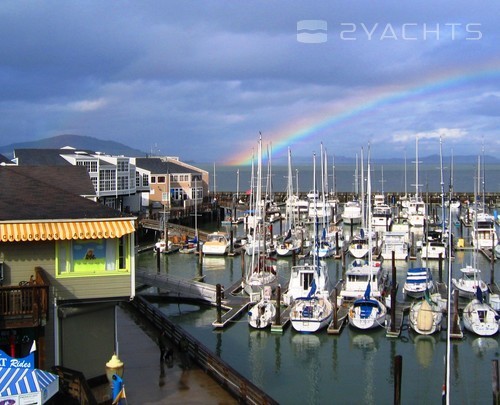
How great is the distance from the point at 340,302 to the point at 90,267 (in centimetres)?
2330

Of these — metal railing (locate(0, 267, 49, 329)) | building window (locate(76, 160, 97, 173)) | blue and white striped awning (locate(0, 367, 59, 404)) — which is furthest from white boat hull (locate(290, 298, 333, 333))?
building window (locate(76, 160, 97, 173))

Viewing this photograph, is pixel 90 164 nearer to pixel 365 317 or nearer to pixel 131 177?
pixel 131 177

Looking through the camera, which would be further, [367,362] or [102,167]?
[102,167]

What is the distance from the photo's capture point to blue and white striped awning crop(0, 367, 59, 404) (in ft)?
46.4

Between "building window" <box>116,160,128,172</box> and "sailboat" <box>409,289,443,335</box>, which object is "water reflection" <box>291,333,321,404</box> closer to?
"sailboat" <box>409,289,443,335</box>

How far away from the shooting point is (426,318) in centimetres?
3403

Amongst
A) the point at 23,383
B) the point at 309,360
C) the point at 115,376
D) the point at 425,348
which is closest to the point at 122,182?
the point at 309,360

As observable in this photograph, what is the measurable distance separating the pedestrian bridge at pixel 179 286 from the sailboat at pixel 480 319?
50.3 feet

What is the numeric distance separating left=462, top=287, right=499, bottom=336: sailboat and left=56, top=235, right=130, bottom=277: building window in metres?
21.6

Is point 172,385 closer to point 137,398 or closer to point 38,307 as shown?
point 137,398

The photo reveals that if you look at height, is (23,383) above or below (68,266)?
below

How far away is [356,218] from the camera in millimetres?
92438

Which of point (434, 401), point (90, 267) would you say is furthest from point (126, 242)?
point (434, 401)

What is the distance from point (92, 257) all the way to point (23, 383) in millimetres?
5716
